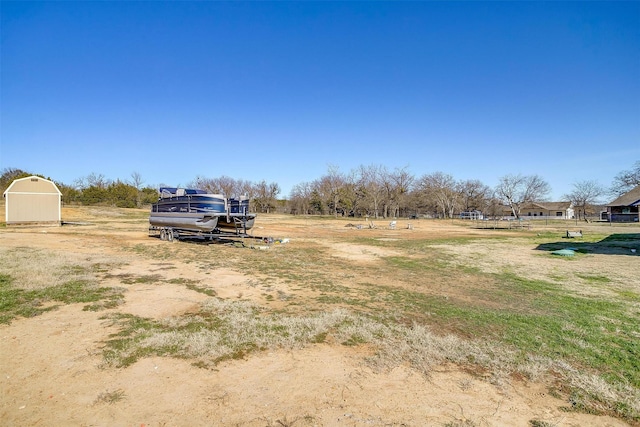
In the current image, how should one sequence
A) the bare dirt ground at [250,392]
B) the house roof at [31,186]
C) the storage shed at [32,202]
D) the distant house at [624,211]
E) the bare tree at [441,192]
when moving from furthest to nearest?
the bare tree at [441,192] < the distant house at [624,211] < the storage shed at [32,202] < the house roof at [31,186] < the bare dirt ground at [250,392]

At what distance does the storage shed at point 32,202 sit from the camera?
889 inches

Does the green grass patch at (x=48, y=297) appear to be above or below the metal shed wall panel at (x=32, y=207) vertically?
below

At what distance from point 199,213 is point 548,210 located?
92867 millimetres

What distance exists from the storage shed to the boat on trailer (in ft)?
43.0

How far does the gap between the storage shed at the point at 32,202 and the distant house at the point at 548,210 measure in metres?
92.0

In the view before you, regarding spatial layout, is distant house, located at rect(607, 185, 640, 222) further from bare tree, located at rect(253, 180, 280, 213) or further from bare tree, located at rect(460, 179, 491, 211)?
bare tree, located at rect(253, 180, 280, 213)

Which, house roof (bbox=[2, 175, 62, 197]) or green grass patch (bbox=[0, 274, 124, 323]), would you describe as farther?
house roof (bbox=[2, 175, 62, 197])

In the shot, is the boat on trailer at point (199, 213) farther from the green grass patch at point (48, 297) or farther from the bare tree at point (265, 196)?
the bare tree at point (265, 196)

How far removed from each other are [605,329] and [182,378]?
20.8ft

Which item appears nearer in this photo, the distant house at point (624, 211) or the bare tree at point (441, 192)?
the distant house at point (624, 211)

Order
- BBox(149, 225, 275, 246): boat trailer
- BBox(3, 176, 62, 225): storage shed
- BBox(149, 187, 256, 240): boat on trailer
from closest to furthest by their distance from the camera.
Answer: BBox(149, 187, 256, 240): boat on trailer → BBox(149, 225, 275, 246): boat trailer → BBox(3, 176, 62, 225): storage shed

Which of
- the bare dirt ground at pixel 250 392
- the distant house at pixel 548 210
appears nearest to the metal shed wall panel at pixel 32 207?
the bare dirt ground at pixel 250 392

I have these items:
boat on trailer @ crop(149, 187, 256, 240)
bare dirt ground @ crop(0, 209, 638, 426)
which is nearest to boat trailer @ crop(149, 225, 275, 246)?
boat on trailer @ crop(149, 187, 256, 240)

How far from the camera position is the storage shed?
22.6 metres
